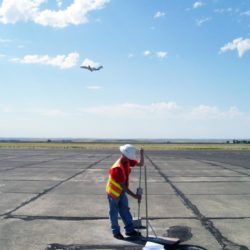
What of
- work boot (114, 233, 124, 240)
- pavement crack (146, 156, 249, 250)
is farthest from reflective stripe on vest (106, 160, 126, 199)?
pavement crack (146, 156, 249, 250)

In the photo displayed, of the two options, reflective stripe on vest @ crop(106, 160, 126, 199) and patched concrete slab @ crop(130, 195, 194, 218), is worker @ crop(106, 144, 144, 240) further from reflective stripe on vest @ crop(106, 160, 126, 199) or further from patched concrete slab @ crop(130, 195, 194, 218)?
patched concrete slab @ crop(130, 195, 194, 218)

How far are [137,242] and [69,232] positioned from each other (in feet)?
4.41

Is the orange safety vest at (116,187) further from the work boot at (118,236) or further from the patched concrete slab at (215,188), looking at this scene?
the patched concrete slab at (215,188)

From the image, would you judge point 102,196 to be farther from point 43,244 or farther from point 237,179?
point 237,179

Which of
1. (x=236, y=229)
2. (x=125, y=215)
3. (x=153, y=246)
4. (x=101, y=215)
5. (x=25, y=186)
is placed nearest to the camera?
(x=153, y=246)

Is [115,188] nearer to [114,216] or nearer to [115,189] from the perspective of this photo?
[115,189]

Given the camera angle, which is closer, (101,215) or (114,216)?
(114,216)

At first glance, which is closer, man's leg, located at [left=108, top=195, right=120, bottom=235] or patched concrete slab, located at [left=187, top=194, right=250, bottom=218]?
man's leg, located at [left=108, top=195, right=120, bottom=235]

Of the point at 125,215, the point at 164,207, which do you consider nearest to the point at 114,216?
the point at 125,215

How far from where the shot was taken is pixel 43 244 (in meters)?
6.45

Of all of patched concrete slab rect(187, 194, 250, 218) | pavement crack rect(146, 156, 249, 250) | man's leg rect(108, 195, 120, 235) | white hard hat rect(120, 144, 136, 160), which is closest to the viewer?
pavement crack rect(146, 156, 249, 250)

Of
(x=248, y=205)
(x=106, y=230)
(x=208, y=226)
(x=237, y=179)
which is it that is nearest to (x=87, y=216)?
(x=106, y=230)

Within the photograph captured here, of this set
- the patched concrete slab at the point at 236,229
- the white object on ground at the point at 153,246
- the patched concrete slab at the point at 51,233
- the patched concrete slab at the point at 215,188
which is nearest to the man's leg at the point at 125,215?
the patched concrete slab at the point at 51,233

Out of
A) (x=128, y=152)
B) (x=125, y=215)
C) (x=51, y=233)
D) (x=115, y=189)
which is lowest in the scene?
(x=51, y=233)
